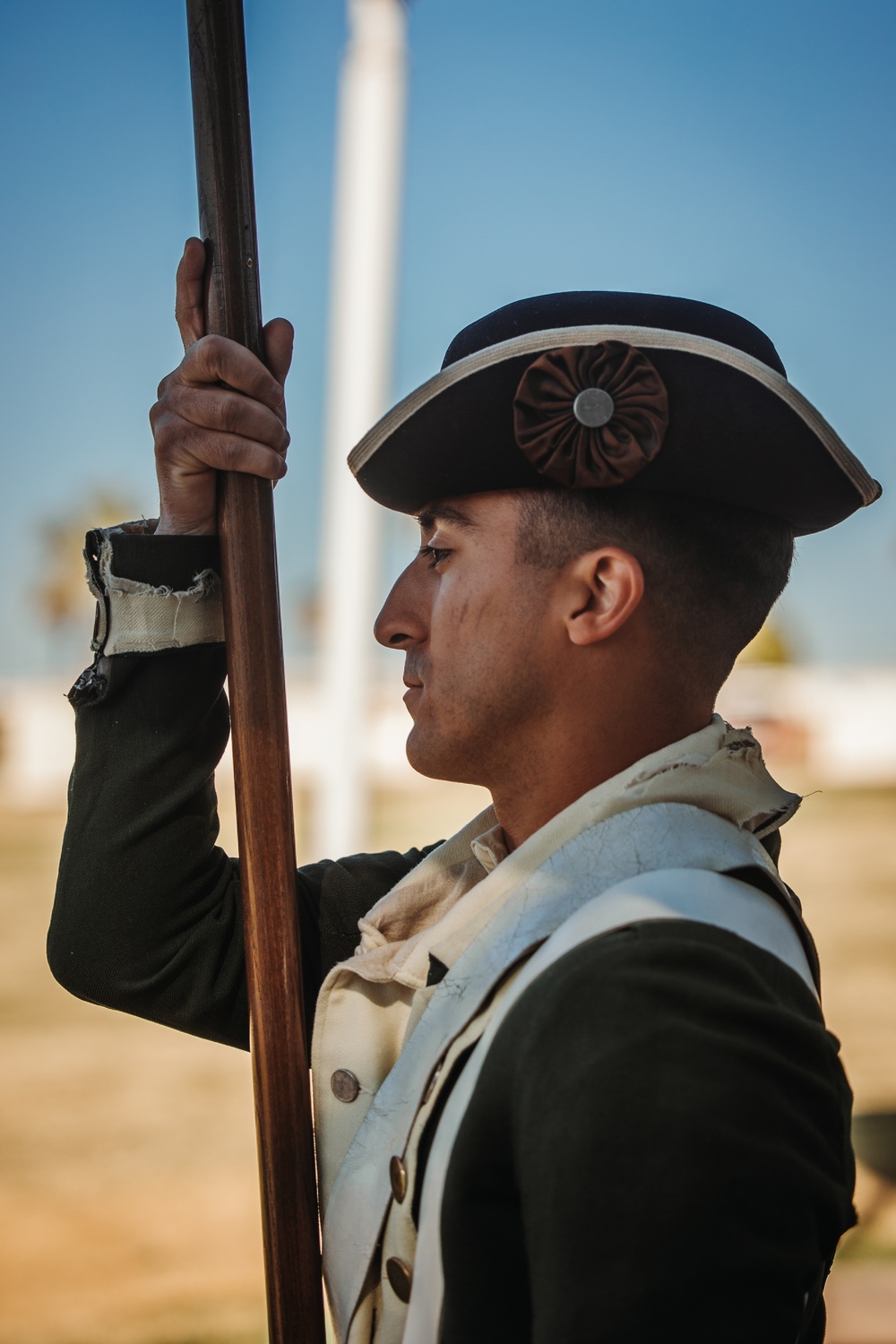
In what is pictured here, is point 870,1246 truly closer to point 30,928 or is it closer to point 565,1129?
point 565,1129

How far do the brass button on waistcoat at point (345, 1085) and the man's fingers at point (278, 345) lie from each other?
3.59ft

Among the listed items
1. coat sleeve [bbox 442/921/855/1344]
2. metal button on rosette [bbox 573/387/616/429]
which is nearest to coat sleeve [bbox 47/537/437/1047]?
metal button on rosette [bbox 573/387/616/429]

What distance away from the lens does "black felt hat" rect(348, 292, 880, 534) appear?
5.66ft

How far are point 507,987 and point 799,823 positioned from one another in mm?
20597

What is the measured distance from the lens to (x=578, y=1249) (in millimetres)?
1187

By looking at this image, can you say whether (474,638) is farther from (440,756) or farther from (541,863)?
(541,863)

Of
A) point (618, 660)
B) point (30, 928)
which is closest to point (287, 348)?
point (618, 660)

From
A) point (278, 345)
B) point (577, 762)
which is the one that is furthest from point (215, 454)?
point (577, 762)

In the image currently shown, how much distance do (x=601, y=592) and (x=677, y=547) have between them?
136mm

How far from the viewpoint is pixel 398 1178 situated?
A: 5.03ft

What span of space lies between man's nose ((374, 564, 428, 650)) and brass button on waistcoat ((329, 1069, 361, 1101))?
68cm

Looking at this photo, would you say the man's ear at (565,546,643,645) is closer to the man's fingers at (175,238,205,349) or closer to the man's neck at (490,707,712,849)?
the man's neck at (490,707,712,849)

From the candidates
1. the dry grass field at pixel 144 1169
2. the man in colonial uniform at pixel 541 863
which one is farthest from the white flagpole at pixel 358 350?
the man in colonial uniform at pixel 541 863

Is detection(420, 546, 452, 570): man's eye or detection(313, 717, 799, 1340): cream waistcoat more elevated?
detection(420, 546, 452, 570): man's eye
